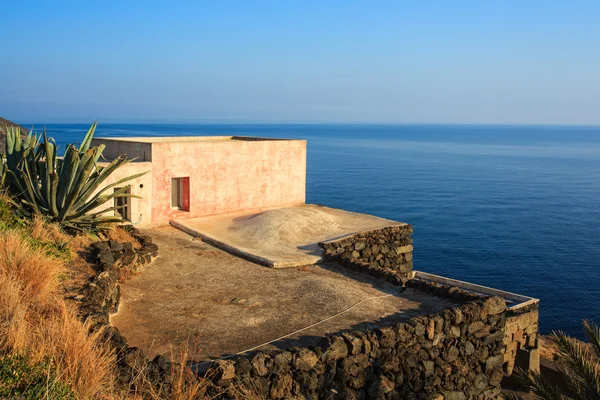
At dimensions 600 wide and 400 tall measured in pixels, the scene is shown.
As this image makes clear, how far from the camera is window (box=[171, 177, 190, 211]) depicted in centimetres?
1897

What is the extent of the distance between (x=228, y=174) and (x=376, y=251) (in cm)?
553

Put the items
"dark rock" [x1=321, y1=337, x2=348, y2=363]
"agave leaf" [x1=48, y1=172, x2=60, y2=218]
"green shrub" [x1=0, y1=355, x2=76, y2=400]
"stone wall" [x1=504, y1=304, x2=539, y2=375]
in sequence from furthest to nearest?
"stone wall" [x1=504, y1=304, x2=539, y2=375] → "agave leaf" [x1=48, y1=172, x2=60, y2=218] → "dark rock" [x1=321, y1=337, x2=348, y2=363] → "green shrub" [x1=0, y1=355, x2=76, y2=400]

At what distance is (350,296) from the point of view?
1169cm

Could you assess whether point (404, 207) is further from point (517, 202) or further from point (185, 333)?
point (185, 333)

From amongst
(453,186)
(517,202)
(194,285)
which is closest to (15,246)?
(194,285)

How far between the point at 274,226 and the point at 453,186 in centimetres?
5203

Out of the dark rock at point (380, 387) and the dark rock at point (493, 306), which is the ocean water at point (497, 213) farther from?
the dark rock at point (380, 387)

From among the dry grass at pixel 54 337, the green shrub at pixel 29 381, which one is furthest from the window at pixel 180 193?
the green shrub at pixel 29 381

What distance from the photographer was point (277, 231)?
55.2 feet

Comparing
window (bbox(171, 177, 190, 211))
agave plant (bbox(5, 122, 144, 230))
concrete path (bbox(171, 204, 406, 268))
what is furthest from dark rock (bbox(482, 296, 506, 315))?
window (bbox(171, 177, 190, 211))

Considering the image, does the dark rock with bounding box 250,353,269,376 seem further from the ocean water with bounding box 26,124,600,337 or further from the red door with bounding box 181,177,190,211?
the ocean water with bounding box 26,124,600,337

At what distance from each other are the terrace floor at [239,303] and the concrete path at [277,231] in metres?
0.46

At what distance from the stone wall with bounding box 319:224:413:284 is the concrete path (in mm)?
377


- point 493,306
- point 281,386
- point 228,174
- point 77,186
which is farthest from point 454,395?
point 228,174
